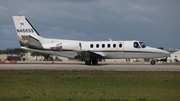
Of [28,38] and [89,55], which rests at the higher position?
[28,38]

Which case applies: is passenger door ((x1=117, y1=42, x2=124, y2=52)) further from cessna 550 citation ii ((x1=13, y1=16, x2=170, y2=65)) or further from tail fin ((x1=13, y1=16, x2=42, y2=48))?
tail fin ((x1=13, y1=16, x2=42, y2=48))

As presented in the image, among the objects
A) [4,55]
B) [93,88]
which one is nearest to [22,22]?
[93,88]

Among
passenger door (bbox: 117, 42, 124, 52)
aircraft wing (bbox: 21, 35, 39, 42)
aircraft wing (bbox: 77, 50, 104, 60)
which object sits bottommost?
aircraft wing (bbox: 77, 50, 104, 60)

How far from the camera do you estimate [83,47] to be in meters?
41.7

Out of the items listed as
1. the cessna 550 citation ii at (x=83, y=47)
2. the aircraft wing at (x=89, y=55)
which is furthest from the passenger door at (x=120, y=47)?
the aircraft wing at (x=89, y=55)

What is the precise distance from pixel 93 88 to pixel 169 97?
4.21 metres

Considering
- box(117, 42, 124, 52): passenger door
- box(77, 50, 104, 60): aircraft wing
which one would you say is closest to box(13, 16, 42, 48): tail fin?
box(77, 50, 104, 60): aircraft wing

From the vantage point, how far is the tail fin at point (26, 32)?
41594 mm

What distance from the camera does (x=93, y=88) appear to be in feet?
50.9

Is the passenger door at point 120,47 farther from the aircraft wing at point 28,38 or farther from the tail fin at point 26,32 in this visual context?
the aircraft wing at point 28,38

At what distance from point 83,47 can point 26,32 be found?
8.19 metres

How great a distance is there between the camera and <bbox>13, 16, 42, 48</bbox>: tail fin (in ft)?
136

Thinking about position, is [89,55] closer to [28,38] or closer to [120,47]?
[120,47]

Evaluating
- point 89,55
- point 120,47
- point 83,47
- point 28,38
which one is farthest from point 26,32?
point 120,47
